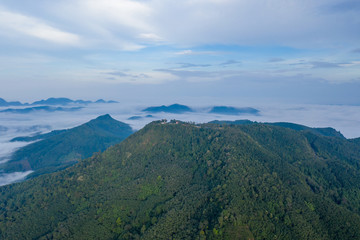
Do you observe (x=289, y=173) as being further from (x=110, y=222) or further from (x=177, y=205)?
(x=110, y=222)

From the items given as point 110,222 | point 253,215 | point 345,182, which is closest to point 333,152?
point 345,182

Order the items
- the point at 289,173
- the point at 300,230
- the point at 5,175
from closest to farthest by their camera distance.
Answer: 1. the point at 300,230
2. the point at 289,173
3. the point at 5,175

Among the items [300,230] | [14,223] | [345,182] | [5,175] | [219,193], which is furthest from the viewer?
[5,175]

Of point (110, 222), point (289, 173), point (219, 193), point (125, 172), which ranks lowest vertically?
point (110, 222)

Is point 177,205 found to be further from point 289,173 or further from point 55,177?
point 55,177

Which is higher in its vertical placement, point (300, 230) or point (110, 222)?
point (300, 230)

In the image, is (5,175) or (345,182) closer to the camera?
(345,182)
